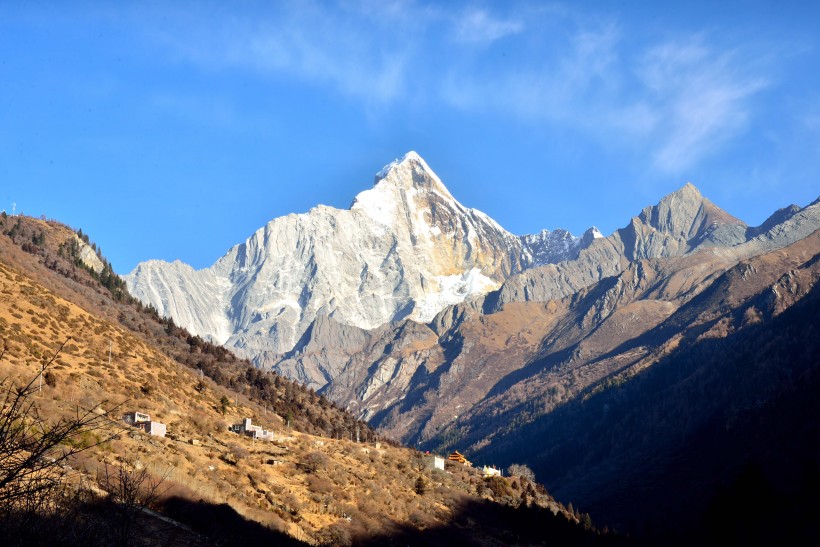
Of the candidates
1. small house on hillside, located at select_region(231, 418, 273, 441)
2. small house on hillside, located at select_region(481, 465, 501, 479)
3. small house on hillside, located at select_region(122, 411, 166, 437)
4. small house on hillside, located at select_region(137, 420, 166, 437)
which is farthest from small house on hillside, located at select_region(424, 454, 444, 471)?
small house on hillside, located at select_region(137, 420, 166, 437)

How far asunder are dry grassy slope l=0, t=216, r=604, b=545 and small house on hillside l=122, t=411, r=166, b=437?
0.87 metres

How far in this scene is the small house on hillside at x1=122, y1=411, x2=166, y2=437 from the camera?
59688 millimetres

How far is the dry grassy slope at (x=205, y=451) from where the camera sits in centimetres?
5078

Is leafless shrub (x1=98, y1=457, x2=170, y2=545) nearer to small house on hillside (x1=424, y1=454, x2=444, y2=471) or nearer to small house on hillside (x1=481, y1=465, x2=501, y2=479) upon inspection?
small house on hillside (x1=424, y1=454, x2=444, y2=471)

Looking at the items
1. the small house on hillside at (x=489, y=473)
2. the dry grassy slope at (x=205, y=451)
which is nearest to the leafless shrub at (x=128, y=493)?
the dry grassy slope at (x=205, y=451)

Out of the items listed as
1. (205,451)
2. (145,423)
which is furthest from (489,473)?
(145,423)

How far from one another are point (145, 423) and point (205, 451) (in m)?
4.74

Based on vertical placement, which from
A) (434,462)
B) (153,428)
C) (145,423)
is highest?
(434,462)

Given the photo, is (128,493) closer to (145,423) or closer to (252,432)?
(145,423)

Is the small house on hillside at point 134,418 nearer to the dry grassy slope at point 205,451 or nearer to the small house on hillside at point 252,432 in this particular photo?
the dry grassy slope at point 205,451

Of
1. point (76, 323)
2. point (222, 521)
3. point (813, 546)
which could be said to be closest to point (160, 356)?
point (76, 323)

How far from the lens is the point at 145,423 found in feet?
200

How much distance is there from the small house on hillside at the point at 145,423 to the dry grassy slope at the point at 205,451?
87 cm

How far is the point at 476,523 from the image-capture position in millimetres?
78938
